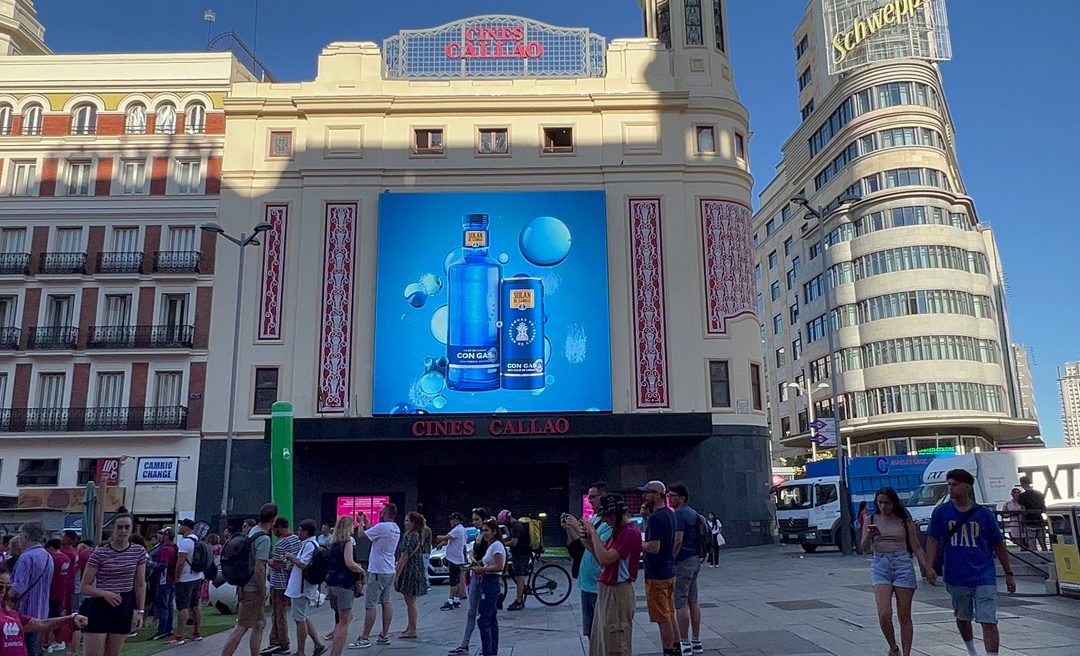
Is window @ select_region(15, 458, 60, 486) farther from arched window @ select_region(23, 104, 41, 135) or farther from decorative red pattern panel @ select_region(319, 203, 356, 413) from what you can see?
arched window @ select_region(23, 104, 41, 135)

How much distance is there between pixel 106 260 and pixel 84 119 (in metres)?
7.07

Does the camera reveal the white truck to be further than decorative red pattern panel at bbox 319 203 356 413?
No

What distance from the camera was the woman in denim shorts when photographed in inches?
357

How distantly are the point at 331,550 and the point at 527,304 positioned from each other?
2311 cm

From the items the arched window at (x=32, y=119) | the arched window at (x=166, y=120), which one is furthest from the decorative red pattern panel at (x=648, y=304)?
the arched window at (x=32, y=119)

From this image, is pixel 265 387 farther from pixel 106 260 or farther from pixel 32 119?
pixel 32 119

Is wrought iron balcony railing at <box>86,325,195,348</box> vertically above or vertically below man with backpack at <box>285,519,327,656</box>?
above

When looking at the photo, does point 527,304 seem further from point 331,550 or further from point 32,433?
point 331,550

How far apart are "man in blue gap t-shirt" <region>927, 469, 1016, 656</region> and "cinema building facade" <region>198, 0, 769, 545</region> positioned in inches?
903

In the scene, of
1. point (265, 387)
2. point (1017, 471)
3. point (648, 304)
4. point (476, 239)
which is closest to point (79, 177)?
point (265, 387)

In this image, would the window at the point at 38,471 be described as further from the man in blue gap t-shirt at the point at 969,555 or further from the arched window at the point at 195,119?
the man in blue gap t-shirt at the point at 969,555

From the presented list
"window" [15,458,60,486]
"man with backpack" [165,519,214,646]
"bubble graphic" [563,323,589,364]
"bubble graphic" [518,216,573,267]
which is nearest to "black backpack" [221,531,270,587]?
"man with backpack" [165,519,214,646]

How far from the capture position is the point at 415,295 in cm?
3431

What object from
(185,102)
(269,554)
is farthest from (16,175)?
(269,554)
